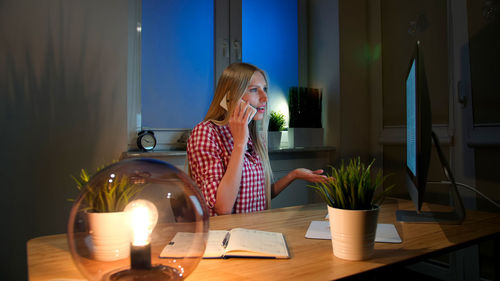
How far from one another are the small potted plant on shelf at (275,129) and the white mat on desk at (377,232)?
1342 millimetres

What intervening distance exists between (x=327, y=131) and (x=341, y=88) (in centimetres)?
35

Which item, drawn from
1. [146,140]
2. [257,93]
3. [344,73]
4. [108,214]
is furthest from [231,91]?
[344,73]

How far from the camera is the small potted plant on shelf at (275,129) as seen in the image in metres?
2.36

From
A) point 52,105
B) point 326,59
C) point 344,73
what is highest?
point 326,59

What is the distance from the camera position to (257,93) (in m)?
1.55

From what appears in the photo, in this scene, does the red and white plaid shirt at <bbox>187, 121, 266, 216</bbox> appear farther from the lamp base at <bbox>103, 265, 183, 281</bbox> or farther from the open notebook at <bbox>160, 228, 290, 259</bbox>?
the lamp base at <bbox>103, 265, 183, 281</bbox>

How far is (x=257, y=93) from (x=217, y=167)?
0.42 metres

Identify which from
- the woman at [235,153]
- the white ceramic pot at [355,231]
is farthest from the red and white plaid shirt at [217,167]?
the white ceramic pot at [355,231]

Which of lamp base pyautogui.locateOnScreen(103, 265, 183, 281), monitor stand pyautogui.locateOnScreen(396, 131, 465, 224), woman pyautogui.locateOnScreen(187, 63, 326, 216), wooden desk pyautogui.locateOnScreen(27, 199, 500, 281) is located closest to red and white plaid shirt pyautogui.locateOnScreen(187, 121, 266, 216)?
woman pyautogui.locateOnScreen(187, 63, 326, 216)

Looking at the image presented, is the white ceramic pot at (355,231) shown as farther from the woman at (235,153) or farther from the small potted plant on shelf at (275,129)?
the small potted plant on shelf at (275,129)

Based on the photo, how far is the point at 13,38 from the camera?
64.6 inches

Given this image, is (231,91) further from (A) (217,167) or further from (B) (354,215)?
(B) (354,215)

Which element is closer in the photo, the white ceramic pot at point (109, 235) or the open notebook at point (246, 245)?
the white ceramic pot at point (109, 235)

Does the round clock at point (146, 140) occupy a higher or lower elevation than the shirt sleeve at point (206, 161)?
higher
